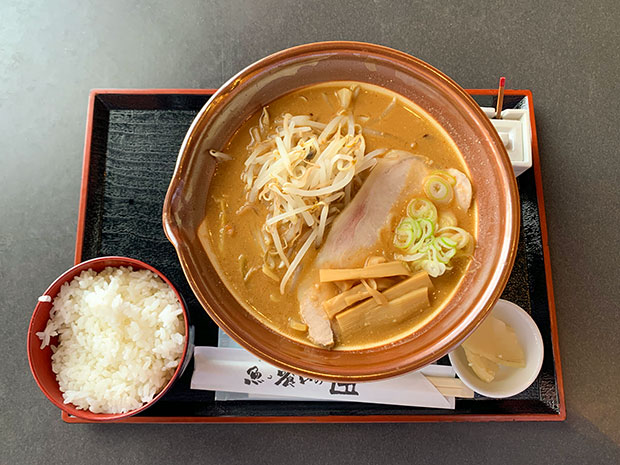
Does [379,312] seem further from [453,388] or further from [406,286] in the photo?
[453,388]

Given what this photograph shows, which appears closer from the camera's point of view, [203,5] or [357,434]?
[357,434]

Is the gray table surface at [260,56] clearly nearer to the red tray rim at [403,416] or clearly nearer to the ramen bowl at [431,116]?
the red tray rim at [403,416]

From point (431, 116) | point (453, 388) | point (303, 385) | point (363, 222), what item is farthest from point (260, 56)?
point (453, 388)

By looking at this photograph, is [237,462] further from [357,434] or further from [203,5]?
[203,5]

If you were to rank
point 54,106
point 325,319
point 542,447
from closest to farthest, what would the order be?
point 325,319
point 542,447
point 54,106

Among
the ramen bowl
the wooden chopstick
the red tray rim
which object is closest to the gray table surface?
the red tray rim

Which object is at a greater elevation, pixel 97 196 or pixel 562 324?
pixel 97 196

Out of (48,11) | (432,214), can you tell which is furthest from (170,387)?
(48,11)
